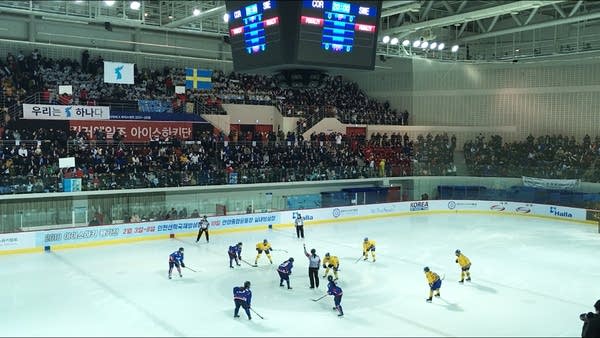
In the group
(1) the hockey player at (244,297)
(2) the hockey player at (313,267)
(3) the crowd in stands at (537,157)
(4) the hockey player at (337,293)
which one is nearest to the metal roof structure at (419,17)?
(3) the crowd in stands at (537,157)

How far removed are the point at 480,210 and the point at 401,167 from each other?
5.35m

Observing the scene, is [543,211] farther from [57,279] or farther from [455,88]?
[57,279]

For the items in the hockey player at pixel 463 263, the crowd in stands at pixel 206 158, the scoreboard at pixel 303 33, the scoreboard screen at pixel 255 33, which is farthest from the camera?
the crowd in stands at pixel 206 158

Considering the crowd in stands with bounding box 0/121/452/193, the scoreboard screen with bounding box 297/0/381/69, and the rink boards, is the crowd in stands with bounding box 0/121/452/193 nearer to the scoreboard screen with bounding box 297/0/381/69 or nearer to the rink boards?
the rink boards

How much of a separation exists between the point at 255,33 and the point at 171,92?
833 inches

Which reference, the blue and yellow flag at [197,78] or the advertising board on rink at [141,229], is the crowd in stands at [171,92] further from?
the advertising board on rink at [141,229]

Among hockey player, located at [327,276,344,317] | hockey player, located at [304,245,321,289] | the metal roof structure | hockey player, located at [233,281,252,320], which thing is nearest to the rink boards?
the metal roof structure

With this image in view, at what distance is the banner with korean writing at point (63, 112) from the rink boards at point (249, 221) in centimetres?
758

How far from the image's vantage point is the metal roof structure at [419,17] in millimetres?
20328

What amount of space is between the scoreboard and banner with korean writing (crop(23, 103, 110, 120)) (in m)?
16.0

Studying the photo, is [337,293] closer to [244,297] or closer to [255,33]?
[244,297]

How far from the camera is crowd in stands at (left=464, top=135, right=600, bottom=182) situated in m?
31.4

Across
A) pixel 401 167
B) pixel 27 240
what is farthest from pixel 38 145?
pixel 401 167

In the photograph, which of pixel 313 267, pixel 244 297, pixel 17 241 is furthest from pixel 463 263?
pixel 17 241
